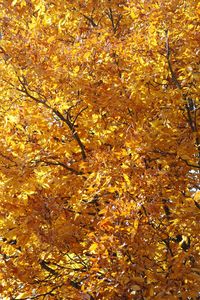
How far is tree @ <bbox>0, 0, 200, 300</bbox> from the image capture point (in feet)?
13.4

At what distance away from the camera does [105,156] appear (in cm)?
425

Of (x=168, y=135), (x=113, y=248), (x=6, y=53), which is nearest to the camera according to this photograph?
(x=113, y=248)

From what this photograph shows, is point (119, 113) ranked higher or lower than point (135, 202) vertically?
higher

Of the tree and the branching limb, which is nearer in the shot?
the tree

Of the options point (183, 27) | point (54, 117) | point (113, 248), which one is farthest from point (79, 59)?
point (113, 248)

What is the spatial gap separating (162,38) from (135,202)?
194 cm

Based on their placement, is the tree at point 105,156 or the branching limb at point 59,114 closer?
the tree at point 105,156

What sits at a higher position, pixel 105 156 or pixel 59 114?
pixel 59 114

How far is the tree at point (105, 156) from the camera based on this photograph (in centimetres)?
407

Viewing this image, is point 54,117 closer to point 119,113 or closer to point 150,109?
point 119,113

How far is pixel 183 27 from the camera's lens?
15.7 feet

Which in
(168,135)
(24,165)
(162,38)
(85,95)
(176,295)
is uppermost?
(162,38)

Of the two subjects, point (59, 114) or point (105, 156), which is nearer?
point (105, 156)

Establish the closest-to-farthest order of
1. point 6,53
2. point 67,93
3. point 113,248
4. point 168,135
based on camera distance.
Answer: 1. point 113,248
2. point 168,135
3. point 67,93
4. point 6,53
